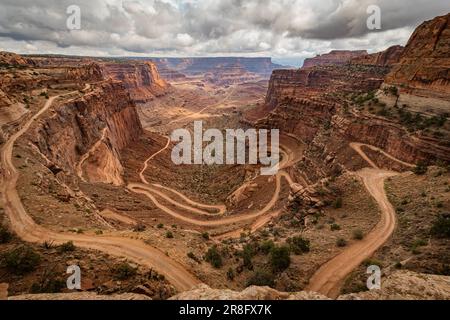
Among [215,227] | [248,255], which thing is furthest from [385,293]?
[215,227]

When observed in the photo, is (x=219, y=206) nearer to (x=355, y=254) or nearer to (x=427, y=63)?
(x=355, y=254)

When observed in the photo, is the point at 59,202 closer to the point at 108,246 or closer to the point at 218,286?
the point at 108,246

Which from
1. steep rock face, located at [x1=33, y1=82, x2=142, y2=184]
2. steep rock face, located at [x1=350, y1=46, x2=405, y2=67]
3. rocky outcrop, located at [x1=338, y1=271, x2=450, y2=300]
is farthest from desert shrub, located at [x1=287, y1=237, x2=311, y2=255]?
steep rock face, located at [x1=350, y1=46, x2=405, y2=67]

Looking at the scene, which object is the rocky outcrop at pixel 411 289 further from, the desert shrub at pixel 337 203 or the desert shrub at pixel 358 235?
the desert shrub at pixel 337 203

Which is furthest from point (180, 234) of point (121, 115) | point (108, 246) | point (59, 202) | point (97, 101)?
point (121, 115)

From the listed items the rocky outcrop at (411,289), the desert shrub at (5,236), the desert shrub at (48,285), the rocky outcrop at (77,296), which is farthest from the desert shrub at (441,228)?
the desert shrub at (5,236)

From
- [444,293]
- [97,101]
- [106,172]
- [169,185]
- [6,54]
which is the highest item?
A: [6,54]

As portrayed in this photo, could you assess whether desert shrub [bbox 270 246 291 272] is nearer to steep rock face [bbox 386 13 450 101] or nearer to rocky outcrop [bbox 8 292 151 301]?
rocky outcrop [bbox 8 292 151 301]
